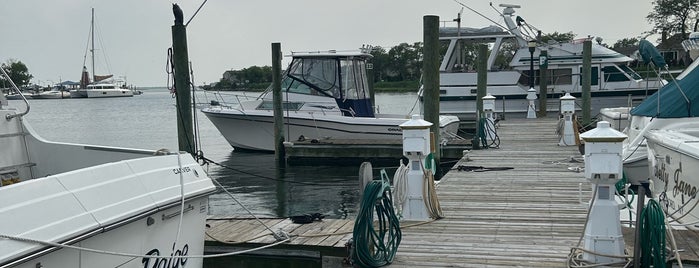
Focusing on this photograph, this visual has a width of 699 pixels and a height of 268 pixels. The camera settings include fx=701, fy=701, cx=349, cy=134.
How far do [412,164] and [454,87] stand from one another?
66.5 feet

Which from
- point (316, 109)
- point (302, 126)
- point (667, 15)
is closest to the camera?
point (302, 126)

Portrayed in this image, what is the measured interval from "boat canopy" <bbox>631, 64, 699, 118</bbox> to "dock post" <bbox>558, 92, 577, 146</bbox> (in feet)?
17.1

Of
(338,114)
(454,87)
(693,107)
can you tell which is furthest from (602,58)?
(693,107)

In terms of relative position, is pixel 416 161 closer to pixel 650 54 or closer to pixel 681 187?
pixel 681 187

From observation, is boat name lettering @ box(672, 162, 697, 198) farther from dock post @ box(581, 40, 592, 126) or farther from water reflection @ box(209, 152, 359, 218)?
dock post @ box(581, 40, 592, 126)

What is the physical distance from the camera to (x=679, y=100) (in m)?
8.95

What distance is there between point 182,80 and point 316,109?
11312 millimetres

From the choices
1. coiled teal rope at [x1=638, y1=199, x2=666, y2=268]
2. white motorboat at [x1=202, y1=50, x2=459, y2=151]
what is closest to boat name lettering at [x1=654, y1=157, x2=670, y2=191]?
coiled teal rope at [x1=638, y1=199, x2=666, y2=268]

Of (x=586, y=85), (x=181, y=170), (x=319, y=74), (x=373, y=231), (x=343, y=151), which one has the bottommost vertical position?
(x=343, y=151)

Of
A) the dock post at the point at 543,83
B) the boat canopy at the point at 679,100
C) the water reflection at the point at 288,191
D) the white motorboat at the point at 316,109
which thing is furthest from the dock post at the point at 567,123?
the dock post at the point at 543,83

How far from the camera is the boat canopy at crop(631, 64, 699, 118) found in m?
8.80

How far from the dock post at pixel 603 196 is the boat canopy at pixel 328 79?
14.5 metres

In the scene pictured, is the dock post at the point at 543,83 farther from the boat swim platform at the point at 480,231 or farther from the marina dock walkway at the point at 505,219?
the boat swim platform at the point at 480,231

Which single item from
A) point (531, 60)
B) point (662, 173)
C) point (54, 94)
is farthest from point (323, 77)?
point (54, 94)
